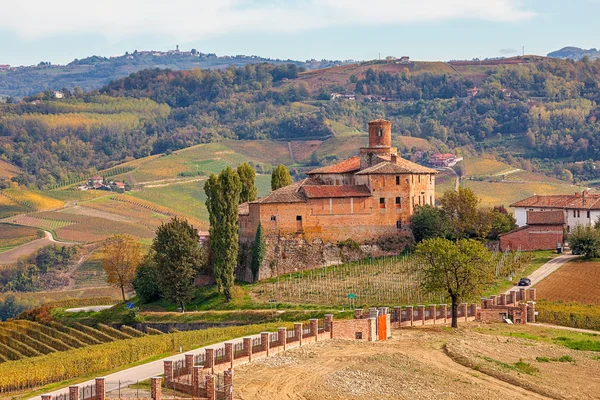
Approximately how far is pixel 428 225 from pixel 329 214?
6422 mm

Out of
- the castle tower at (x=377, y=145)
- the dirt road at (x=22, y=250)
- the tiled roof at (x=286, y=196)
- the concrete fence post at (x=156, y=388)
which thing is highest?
the castle tower at (x=377, y=145)

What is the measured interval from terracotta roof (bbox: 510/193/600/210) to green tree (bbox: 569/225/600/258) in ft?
21.2

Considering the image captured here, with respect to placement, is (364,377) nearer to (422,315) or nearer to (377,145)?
(422,315)

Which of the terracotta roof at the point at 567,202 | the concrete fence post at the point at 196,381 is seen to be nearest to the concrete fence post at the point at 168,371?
the concrete fence post at the point at 196,381

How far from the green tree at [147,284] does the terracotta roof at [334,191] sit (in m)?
10.8

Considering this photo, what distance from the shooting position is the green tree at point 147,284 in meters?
77.7

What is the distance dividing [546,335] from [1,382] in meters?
24.7

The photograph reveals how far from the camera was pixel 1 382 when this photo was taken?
4972 centimetres

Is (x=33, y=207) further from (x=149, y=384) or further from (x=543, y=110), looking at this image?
(x=149, y=384)

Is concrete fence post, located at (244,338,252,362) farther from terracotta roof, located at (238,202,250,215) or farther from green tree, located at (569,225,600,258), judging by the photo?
green tree, located at (569,225,600,258)

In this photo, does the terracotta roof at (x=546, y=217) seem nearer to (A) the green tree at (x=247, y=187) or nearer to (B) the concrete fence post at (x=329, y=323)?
(A) the green tree at (x=247, y=187)

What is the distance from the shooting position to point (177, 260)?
2958 inches

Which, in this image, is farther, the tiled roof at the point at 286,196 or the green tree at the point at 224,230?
the tiled roof at the point at 286,196

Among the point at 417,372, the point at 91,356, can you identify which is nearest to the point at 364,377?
the point at 417,372
